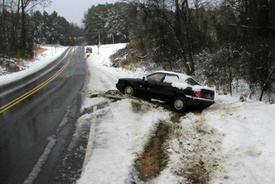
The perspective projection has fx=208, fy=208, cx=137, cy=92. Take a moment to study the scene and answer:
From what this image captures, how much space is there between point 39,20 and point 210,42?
88.6 m

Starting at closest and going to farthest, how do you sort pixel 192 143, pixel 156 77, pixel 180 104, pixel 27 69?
A: 1. pixel 192 143
2. pixel 180 104
3. pixel 156 77
4. pixel 27 69

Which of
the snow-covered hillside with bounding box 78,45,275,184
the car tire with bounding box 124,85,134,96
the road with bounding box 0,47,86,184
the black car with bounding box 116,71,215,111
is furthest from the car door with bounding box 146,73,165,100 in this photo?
the road with bounding box 0,47,86,184

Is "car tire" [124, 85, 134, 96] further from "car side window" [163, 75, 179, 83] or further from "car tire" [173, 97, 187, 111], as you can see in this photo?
"car tire" [173, 97, 187, 111]

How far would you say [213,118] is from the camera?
6.68m

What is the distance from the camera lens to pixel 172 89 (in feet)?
27.3

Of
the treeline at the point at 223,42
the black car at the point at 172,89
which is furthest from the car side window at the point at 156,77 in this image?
the treeline at the point at 223,42

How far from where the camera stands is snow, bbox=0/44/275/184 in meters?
3.72

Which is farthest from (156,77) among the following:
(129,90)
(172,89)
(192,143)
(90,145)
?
(90,145)

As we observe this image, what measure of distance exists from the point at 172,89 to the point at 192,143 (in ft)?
11.7

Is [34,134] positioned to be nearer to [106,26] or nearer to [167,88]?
[167,88]

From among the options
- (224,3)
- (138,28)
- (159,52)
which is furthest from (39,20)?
(224,3)

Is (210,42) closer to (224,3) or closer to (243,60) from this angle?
(224,3)

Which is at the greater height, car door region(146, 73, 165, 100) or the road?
car door region(146, 73, 165, 100)

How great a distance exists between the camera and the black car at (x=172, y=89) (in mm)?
7848
